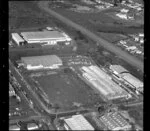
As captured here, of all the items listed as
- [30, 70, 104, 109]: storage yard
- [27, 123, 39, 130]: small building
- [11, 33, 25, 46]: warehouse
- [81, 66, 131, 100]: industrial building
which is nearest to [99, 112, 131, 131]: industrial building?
[30, 70, 104, 109]: storage yard

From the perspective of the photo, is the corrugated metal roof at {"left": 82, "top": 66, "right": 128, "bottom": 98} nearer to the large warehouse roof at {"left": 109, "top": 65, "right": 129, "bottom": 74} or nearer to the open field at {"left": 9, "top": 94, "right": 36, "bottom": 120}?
the large warehouse roof at {"left": 109, "top": 65, "right": 129, "bottom": 74}

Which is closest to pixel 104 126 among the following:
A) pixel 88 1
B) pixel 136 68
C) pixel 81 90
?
pixel 81 90

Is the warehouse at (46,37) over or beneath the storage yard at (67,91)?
over

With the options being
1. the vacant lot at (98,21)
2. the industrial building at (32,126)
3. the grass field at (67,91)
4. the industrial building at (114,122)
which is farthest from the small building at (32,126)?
the vacant lot at (98,21)

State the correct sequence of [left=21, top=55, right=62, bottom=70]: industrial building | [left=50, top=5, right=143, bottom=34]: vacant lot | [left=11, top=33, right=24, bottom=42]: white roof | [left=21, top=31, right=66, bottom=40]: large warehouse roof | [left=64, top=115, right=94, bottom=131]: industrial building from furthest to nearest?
[left=50, top=5, right=143, bottom=34]: vacant lot, [left=21, top=31, right=66, bottom=40]: large warehouse roof, [left=11, top=33, right=24, bottom=42]: white roof, [left=21, top=55, right=62, bottom=70]: industrial building, [left=64, top=115, right=94, bottom=131]: industrial building

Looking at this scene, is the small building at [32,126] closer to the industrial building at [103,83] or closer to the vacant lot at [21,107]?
the vacant lot at [21,107]

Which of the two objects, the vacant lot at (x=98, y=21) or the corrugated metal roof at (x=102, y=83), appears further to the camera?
the vacant lot at (x=98, y=21)

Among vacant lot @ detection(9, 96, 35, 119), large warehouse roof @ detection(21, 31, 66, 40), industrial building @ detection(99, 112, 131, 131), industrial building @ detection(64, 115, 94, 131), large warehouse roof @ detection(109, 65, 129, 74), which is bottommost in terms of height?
vacant lot @ detection(9, 96, 35, 119)
